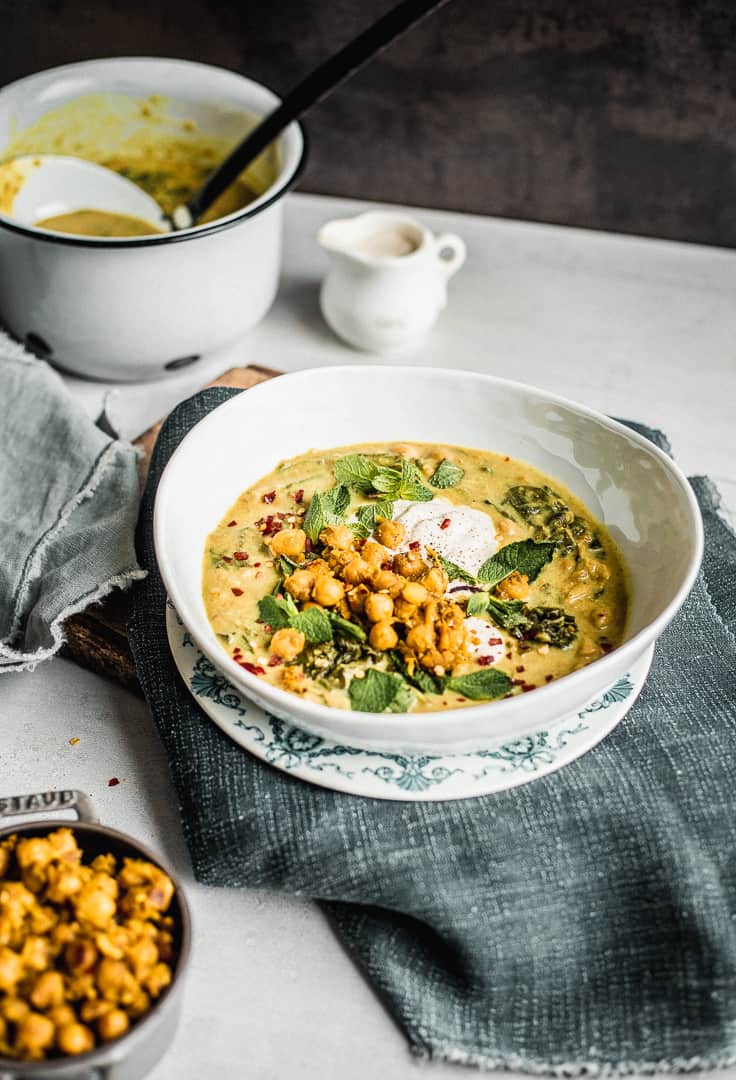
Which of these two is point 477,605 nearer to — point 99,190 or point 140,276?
point 140,276

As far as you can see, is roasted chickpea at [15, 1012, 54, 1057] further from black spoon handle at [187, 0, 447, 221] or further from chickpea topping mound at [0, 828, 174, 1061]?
black spoon handle at [187, 0, 447, 221]

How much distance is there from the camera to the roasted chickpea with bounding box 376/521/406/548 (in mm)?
1865

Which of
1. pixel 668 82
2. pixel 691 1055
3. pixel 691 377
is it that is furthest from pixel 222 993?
pixel 668 82

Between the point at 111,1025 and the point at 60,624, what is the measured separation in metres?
0.77

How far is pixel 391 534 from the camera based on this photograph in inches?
73.4

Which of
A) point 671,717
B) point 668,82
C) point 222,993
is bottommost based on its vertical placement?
point 222,993

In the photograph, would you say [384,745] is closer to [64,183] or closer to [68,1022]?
[68,1022]

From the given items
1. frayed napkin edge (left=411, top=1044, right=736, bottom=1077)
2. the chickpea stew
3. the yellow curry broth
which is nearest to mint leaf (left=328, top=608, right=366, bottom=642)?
the chickpea stew

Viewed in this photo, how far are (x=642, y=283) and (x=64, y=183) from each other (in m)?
1.48

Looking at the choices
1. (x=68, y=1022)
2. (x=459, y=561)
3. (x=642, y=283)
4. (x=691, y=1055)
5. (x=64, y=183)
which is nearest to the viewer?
(x=68, y=1022)

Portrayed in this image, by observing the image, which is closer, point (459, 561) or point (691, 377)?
point (459, 561)

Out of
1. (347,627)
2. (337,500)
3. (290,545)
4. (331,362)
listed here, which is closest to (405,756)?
(347,627)

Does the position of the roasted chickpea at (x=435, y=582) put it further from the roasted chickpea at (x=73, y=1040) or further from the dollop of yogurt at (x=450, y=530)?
the roasted chickpea at (x=73, y=1040)

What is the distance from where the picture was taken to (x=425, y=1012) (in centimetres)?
147
